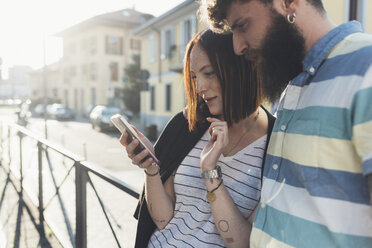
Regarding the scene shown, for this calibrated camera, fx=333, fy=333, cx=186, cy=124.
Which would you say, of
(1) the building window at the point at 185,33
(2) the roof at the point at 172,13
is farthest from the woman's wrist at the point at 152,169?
(1) the building window at the point at 185,33

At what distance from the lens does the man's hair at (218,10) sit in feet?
3.78

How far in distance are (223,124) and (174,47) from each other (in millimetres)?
18653

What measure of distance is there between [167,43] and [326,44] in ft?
67.3

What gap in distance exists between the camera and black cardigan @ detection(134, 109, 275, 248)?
5.78 ft

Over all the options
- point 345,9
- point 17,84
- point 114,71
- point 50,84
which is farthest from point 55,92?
point 17,84

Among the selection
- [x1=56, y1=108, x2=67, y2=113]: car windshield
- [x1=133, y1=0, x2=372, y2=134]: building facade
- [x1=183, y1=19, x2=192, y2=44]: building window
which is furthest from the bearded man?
[x1=56, y1=108, x2=67, y2=113]: car windshield

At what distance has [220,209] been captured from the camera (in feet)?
4.73

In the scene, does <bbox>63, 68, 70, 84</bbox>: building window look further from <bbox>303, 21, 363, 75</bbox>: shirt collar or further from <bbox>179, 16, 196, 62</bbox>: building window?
<bbox>303, 21, 363, 75</bbox>: shirt collar

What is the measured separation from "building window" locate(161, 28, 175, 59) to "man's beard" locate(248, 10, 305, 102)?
18.8 m

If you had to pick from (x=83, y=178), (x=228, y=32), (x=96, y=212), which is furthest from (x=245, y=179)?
(x=96, y=212)

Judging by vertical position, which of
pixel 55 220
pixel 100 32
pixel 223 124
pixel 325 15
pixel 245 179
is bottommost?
pixel 55 220

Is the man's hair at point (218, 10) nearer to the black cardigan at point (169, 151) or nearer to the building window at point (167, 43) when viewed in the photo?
the black cardigan at point (169, 151)

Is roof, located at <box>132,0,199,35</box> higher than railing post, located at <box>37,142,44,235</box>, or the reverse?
roof, located at <box>132,0,199,35</box>

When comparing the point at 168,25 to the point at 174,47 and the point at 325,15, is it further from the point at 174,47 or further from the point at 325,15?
the point at 325,15
